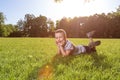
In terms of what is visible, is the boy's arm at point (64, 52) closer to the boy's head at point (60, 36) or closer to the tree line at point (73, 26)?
the boy's head at point (60, 36)

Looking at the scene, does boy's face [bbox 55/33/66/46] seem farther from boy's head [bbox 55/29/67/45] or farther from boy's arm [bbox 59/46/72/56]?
boy's arm [bbox 59/46/72/56]

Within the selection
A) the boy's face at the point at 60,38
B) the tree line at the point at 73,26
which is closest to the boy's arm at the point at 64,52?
the boy's face at the point at 60,38

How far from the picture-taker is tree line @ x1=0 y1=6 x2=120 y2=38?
58000mm

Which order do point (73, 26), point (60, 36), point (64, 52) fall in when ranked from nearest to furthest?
1. point (60, 36)
2. point (64, 52)
3. point (73, 26)

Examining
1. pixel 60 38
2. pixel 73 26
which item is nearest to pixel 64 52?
pixel 60 38

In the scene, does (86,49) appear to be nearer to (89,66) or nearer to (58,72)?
(89,66)

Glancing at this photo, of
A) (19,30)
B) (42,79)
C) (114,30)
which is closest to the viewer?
(42,79)

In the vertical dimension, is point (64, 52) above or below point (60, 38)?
below

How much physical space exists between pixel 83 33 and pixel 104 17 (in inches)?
259

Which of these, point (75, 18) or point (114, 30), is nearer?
point (114, 30)

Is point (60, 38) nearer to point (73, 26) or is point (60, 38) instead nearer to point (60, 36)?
point (60, 36)

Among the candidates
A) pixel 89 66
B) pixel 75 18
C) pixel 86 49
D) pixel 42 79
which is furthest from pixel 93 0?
pixel 75 18

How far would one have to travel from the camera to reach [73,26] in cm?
6444

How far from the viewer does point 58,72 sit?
4.78m
